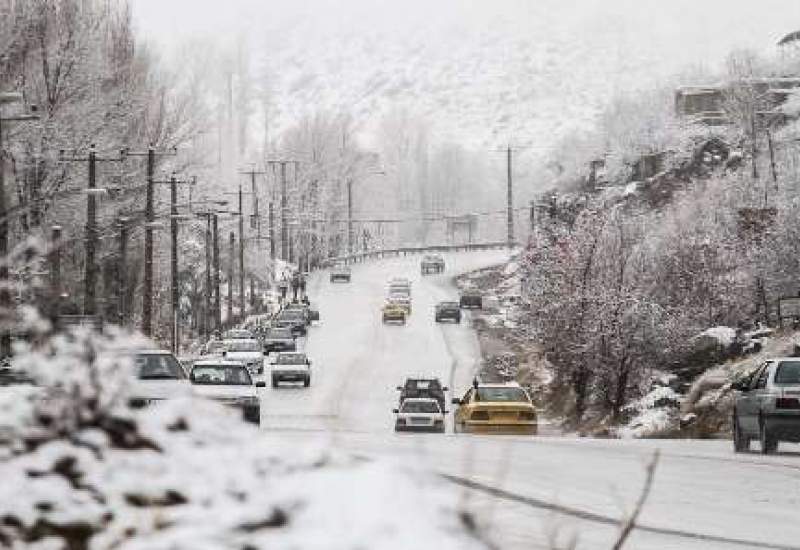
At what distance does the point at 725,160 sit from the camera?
114 m

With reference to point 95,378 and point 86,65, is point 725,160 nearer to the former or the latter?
point 86,65

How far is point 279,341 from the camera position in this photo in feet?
290

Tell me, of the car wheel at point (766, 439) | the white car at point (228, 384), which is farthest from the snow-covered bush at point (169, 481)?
the white car at point (228, 384)

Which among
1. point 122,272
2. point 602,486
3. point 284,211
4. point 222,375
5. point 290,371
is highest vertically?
point 284,211

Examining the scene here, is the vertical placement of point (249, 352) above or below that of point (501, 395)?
below

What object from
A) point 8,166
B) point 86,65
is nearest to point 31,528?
point 8,166

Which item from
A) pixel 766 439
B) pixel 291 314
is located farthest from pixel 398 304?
Result: pixel 766 439

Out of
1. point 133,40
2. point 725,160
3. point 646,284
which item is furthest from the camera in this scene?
point 725,160

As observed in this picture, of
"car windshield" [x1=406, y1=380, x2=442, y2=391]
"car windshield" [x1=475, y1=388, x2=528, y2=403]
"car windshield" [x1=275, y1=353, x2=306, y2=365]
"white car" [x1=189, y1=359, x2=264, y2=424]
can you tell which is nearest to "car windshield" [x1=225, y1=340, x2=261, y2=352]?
"car windshield" [x1=275, y1=353, x2=306, y2=365]

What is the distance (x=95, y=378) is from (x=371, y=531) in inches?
41.7

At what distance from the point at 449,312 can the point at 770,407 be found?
79.1 m

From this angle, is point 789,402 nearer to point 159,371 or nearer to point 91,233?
point 159,371

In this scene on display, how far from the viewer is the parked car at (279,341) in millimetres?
88062

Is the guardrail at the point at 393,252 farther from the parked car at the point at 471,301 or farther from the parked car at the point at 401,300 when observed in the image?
the parked car at the point at 401,300
